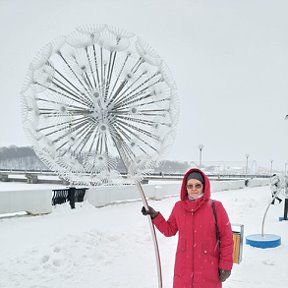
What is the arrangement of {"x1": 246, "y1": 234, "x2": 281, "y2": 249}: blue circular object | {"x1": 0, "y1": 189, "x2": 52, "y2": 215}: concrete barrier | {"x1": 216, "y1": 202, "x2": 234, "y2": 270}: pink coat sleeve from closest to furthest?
1. {"x1": 216, "y1": 202, "x2": 234, "y2": 270}: pink coat sleeve
2. {"x1": 246, "y1": 234, "x2": 281, "y2": 249}: blue circular object
3. {"x1": 0, "y1": 189, "x2": 52, "y2": 215}: concrete barrier

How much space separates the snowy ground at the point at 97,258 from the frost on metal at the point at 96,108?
2849 millimetres

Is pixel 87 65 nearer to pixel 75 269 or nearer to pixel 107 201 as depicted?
pixel 75 269

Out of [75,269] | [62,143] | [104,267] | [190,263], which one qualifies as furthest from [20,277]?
[190,263]

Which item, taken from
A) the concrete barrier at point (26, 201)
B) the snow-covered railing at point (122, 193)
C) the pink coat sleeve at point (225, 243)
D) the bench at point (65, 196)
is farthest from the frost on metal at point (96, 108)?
the snow-covered railing at point (122, 193)

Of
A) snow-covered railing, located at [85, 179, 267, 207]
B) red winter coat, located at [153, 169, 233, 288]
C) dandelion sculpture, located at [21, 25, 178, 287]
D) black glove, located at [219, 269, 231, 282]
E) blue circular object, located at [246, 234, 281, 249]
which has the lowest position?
snow-covered railing, located at [85, 179, 267, 207]

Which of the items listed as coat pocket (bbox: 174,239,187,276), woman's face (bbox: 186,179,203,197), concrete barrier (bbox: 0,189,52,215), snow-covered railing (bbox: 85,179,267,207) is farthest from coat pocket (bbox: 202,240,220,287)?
snow-covered railing (bbox: 85,179,267,207)

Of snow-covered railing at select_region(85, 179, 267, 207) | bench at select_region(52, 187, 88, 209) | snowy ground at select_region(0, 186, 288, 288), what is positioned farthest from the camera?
snow-covered railing at select_region(85, 179, 267, 207)

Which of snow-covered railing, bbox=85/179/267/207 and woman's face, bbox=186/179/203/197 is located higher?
woman's face, bbox=186/179/203/197

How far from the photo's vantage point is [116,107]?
12.7 feet

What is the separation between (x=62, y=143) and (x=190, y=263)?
6.44 feet

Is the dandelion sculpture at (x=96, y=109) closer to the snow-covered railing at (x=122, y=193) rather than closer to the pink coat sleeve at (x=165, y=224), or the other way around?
the pink coat sleeve at (x=165, y=224)

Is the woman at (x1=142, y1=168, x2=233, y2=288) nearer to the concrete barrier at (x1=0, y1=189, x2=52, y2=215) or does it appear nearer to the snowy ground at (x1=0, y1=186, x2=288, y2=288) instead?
the snowy ground at (x1=0, y1=186, x2=288, y2=288)

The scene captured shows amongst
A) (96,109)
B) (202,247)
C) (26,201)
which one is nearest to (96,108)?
(96,109)

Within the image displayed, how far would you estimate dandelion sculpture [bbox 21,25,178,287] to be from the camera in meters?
3.88
